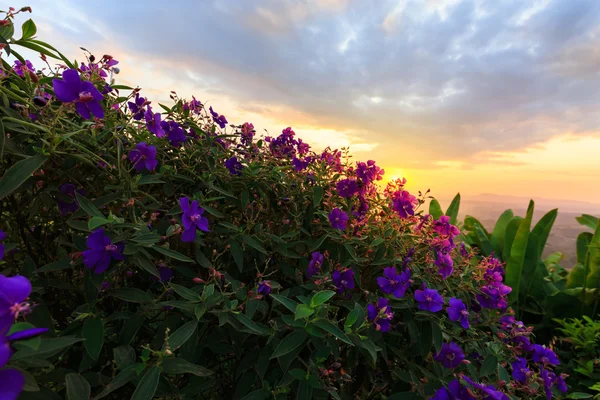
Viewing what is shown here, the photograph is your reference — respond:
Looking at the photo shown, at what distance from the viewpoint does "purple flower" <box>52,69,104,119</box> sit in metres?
1.13

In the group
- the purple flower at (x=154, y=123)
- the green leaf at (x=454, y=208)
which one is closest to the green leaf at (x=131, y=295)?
the purple flower at (x=154, y=123)

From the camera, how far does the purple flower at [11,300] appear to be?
23.9 inches

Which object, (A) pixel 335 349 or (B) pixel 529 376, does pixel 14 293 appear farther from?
(B) pixel 529 376

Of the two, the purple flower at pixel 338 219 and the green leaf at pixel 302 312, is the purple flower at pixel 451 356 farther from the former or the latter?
the green leaf at pixel 302 312

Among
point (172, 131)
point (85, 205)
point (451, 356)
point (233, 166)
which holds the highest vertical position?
point (172, 131)

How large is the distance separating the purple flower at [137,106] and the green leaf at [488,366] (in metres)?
1.78

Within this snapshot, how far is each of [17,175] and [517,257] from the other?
4292mm

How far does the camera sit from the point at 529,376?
1728 mm

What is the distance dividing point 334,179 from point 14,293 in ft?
4.91

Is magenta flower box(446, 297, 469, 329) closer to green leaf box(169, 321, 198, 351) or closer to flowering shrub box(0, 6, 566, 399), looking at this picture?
flowering shrub box(0, 6, 566, 399)

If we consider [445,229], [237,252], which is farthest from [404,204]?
[237,252]

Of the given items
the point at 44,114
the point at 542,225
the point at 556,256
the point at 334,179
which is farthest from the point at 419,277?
the point at 556,256

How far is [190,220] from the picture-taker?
1268 mm

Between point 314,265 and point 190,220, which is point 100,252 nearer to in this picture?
point 190,220
